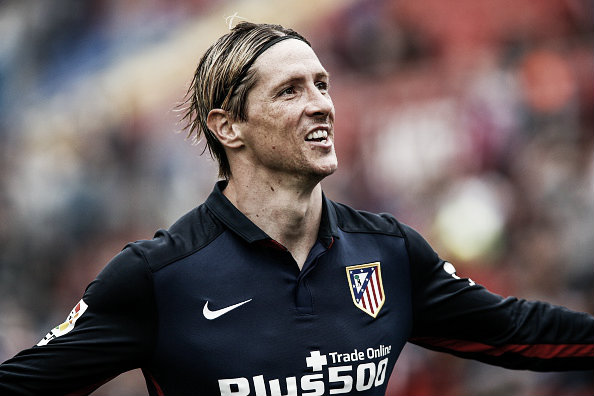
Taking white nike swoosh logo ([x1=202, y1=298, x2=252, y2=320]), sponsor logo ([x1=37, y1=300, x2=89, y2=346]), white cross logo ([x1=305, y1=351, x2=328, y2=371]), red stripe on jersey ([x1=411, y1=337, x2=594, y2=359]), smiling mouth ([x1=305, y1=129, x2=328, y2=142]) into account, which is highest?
smiling mouth ([x1=305, y1=129, x2=328, y2=142])

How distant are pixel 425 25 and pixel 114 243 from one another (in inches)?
172

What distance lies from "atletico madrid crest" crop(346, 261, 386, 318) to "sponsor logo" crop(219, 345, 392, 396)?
16 cm

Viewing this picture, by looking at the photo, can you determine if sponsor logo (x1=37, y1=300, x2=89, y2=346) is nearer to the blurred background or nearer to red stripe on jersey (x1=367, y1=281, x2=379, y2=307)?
red stripe on jersey (x1=367, y1=281, x2=379, y2=307)

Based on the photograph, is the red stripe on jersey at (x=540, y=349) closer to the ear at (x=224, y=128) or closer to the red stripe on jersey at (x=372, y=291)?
the red stripe on jersey at (x=372, y=291)

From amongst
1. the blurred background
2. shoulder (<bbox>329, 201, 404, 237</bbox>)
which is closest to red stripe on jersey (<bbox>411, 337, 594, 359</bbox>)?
shoulder (<bbox>329, 201, 404, 237</bbox>)

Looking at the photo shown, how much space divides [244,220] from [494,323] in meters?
1.05

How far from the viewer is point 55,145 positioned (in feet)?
35.6

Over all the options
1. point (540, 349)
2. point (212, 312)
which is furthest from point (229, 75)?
point (540, 349)

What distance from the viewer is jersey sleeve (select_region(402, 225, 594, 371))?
3.32 metres

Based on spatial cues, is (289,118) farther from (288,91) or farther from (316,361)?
(316,361)

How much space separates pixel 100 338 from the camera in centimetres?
289

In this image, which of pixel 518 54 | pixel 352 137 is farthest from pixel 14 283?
pixel 518 54

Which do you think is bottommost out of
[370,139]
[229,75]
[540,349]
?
[540,349]

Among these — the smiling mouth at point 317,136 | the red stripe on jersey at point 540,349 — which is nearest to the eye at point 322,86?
the smiling mouth at point 317,136
